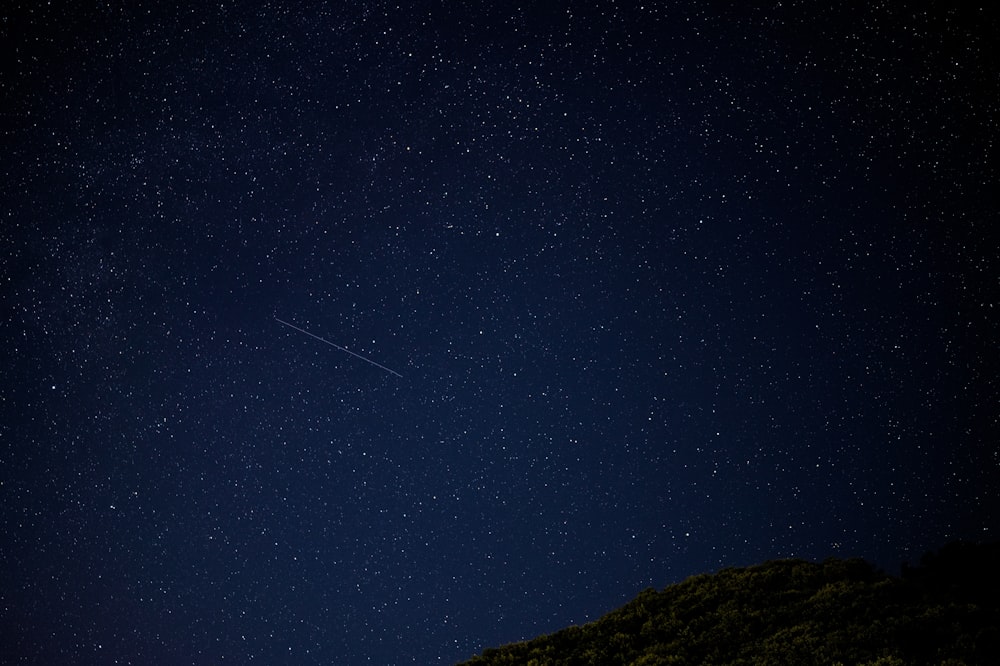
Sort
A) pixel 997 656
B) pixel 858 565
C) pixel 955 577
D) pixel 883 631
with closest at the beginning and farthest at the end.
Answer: pixel 997 656 < pixel 883 631 < pixel 955 577 < pixel 858 565

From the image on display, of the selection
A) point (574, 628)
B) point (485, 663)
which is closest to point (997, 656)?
point (574, 628)

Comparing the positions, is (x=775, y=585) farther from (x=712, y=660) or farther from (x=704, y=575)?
(x=712, y=660)

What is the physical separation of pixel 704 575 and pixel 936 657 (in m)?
4.13

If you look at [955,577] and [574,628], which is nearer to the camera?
[955,577]

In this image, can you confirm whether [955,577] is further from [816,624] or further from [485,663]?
[485,663]

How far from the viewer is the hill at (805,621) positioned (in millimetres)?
7719

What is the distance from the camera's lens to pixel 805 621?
8.83m

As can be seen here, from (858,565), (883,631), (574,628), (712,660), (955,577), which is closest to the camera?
(883,631)

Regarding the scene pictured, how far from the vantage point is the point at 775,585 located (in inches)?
400

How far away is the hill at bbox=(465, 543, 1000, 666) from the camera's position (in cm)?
772

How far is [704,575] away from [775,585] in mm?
1279

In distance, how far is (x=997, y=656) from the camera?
709 cm

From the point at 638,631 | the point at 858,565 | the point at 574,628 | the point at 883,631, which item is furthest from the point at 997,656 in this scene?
the point at 574,628

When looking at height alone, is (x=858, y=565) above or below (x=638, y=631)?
above
